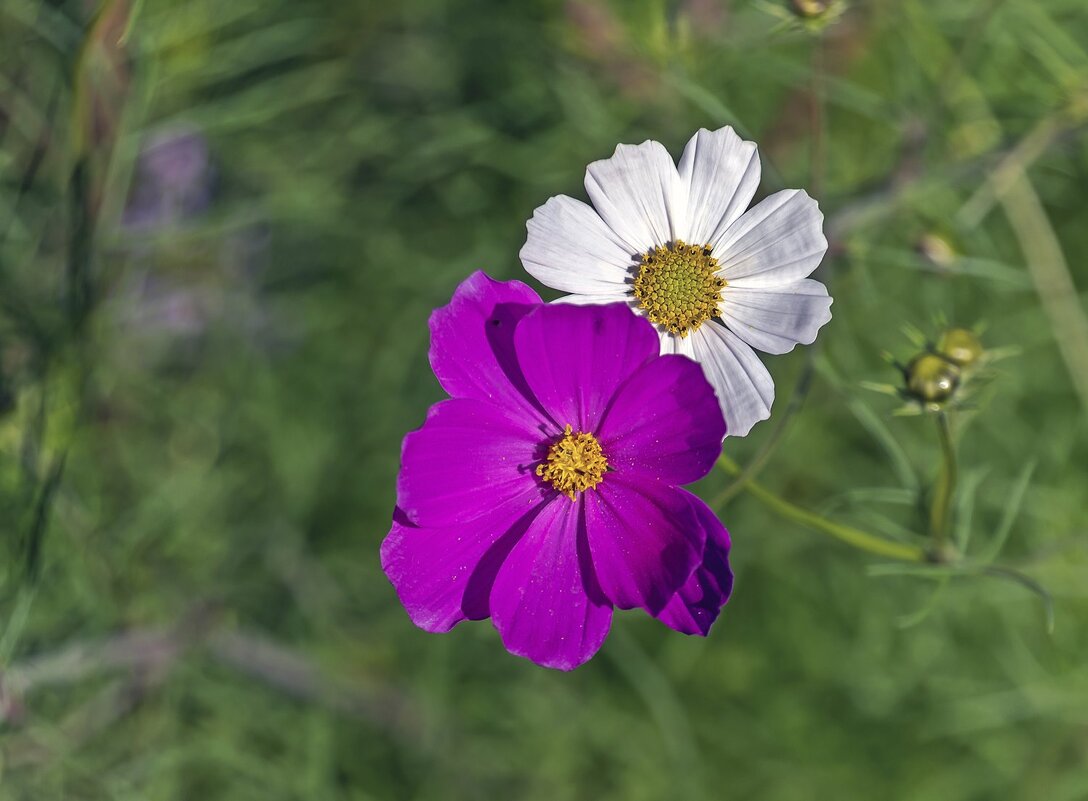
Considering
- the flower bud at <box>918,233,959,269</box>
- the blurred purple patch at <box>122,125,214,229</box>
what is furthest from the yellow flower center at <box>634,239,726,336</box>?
the blurred purple patch at <box>122,125,214,229</box>

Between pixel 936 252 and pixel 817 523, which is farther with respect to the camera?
pixel 936 252

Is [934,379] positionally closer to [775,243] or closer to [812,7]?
[775,243]

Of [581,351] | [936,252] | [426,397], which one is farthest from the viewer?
[426,397]

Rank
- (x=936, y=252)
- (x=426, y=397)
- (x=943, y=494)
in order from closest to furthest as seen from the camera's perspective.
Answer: (x=943, y=494) → (x=936, y=252) → (x=426, y=397)

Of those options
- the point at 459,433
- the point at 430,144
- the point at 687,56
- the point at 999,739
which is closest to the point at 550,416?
the point at 459,433

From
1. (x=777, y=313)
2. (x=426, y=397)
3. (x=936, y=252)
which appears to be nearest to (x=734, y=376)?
(x=777, y=313)

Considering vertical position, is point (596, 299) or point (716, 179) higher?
point (716, 179)

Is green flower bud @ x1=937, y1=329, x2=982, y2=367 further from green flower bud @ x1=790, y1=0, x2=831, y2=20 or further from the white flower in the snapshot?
green flower bud @ x1=790, y1=0, x2=831, y2=20

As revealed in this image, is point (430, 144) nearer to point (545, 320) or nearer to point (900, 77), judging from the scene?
point (900, 77)
